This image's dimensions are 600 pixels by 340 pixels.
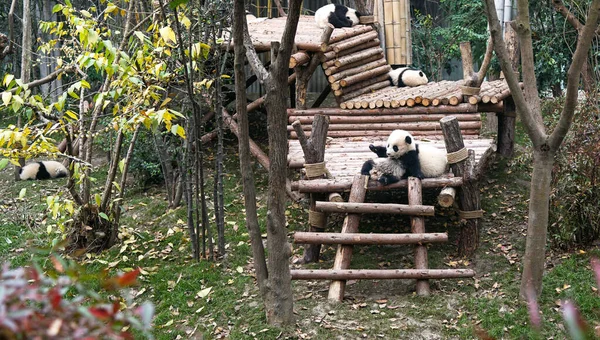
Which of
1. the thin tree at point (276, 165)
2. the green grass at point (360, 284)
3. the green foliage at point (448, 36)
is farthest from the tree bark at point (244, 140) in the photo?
the green foliage at point (448, 36)

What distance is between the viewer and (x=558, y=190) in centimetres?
600

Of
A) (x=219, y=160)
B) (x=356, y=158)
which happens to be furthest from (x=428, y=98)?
(x=219, y=160)

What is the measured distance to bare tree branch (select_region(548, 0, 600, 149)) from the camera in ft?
14.3

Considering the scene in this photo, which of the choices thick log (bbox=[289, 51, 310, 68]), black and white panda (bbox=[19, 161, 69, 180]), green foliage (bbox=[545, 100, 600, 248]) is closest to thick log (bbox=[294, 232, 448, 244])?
green foliage (bbox=[545, 100, 600, 248])

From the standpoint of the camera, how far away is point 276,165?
16.2 feet

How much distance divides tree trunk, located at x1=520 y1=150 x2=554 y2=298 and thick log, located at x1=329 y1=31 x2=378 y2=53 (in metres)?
4.39

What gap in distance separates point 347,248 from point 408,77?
408 centimetres

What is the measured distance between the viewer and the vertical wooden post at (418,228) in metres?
5.75

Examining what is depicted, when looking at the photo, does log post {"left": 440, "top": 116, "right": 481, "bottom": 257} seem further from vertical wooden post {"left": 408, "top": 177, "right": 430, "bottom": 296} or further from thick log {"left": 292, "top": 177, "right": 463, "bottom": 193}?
vertical wooden post {"left": 408, "top": 177, "right": 430, "bottom": 296}

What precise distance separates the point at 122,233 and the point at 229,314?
2.24 m

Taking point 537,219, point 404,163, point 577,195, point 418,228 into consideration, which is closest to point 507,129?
point 404,163

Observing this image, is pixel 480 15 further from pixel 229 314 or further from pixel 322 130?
pixel 229 314

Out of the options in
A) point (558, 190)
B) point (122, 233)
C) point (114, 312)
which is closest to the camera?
point (114, 312)

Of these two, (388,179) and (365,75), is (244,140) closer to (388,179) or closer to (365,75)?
(388,179)
